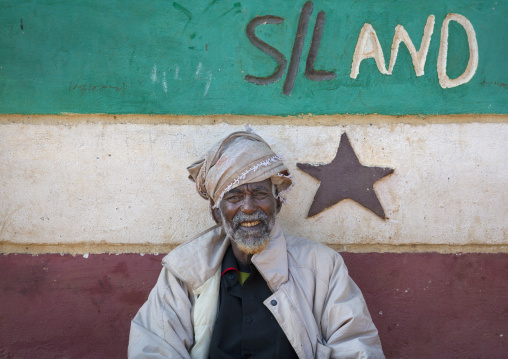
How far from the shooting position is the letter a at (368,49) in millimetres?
2523

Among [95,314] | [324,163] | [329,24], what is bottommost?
[95,314]

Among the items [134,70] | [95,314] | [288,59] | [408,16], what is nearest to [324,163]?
[288,59]

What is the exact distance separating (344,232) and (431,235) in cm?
46

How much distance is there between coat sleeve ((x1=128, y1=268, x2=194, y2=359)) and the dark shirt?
14cm

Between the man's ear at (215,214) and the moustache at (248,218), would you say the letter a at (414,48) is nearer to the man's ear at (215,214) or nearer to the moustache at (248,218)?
the moustache at (248,218)

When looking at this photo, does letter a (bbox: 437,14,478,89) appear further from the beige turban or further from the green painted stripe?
the beige turban

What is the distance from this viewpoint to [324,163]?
2.59 meters

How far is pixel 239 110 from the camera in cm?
259

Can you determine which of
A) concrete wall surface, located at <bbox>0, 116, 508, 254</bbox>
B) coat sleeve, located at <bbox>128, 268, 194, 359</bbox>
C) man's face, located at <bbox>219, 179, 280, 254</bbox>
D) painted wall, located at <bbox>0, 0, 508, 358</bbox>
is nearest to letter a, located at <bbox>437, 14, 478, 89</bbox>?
painted wall, located at <bbox>0, 0, 508, 358</bbox>

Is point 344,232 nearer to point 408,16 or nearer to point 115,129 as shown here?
point 408,16

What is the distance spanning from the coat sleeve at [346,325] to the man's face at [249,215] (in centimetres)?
40

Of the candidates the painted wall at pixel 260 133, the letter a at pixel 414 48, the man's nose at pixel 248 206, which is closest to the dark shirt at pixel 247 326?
the man's nose at pixel 248 206

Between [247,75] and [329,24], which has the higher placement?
[329,24]

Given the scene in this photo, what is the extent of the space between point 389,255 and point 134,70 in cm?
170
